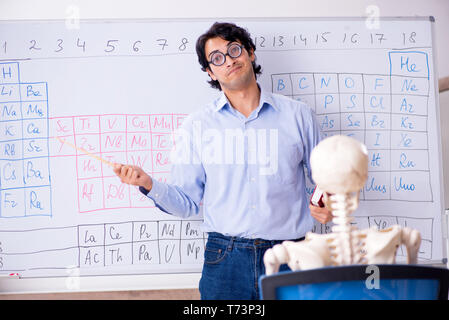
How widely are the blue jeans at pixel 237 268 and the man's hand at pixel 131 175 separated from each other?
33cm

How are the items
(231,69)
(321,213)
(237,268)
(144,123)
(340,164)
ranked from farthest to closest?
(144,123) → (231,69) → (237,268) → (321,213) → (340,164)

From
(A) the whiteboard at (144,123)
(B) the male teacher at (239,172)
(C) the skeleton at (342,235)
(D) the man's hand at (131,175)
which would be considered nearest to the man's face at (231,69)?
(B) the male teacher at (239,172)

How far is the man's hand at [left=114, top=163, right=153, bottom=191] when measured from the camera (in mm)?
1278

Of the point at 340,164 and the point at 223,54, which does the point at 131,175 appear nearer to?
the point at 223,54

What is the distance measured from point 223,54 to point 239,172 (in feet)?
1.41

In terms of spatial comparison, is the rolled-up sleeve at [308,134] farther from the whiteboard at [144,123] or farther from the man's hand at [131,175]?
the man's hand at [131,175]

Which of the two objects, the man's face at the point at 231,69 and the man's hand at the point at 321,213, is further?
the man's face at the point at 231,69

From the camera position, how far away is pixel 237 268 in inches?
55.2

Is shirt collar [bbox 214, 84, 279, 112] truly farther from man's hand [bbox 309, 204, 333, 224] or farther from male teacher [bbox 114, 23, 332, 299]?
man's hand [bbox 309, 204, 333, 224]

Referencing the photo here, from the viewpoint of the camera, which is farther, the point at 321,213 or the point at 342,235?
the point at 321,213

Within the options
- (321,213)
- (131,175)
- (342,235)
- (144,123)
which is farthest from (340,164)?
(144,123)

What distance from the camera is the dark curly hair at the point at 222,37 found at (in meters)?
1.59
